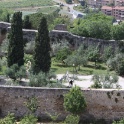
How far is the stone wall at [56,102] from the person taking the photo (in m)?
28.7

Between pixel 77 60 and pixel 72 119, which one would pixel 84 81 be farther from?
pixel 72 119

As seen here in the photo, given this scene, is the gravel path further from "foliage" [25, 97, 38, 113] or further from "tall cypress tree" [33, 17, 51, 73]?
"foliage" [25, 97, 38, 113]

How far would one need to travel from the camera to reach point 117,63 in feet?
135

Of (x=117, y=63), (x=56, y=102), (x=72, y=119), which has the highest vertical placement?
(x=72, y=119)

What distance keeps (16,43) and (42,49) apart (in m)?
2.11

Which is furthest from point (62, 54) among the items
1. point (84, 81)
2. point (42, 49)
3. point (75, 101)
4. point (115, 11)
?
point (115, 11)

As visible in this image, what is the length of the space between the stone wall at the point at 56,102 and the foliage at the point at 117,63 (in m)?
11.9

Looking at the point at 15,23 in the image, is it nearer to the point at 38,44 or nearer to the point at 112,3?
the point at 38,44

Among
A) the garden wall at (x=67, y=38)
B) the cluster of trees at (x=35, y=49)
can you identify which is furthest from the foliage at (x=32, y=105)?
the garden wall at (x=67, y=38)

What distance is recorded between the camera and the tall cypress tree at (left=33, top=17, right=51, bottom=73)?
121 ft

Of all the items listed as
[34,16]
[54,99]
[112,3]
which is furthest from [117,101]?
[112,3]

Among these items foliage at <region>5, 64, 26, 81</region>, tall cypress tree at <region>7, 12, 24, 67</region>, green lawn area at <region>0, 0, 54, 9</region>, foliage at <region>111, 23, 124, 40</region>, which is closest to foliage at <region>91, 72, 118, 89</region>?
foliage at <region>5, 64, 26, 81</region>

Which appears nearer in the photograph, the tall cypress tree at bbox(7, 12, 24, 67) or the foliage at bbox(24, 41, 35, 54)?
the tall cypress tree at bbox(7, 12, 24, 67)

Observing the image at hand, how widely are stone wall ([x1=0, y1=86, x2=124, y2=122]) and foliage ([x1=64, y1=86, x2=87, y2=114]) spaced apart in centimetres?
84
